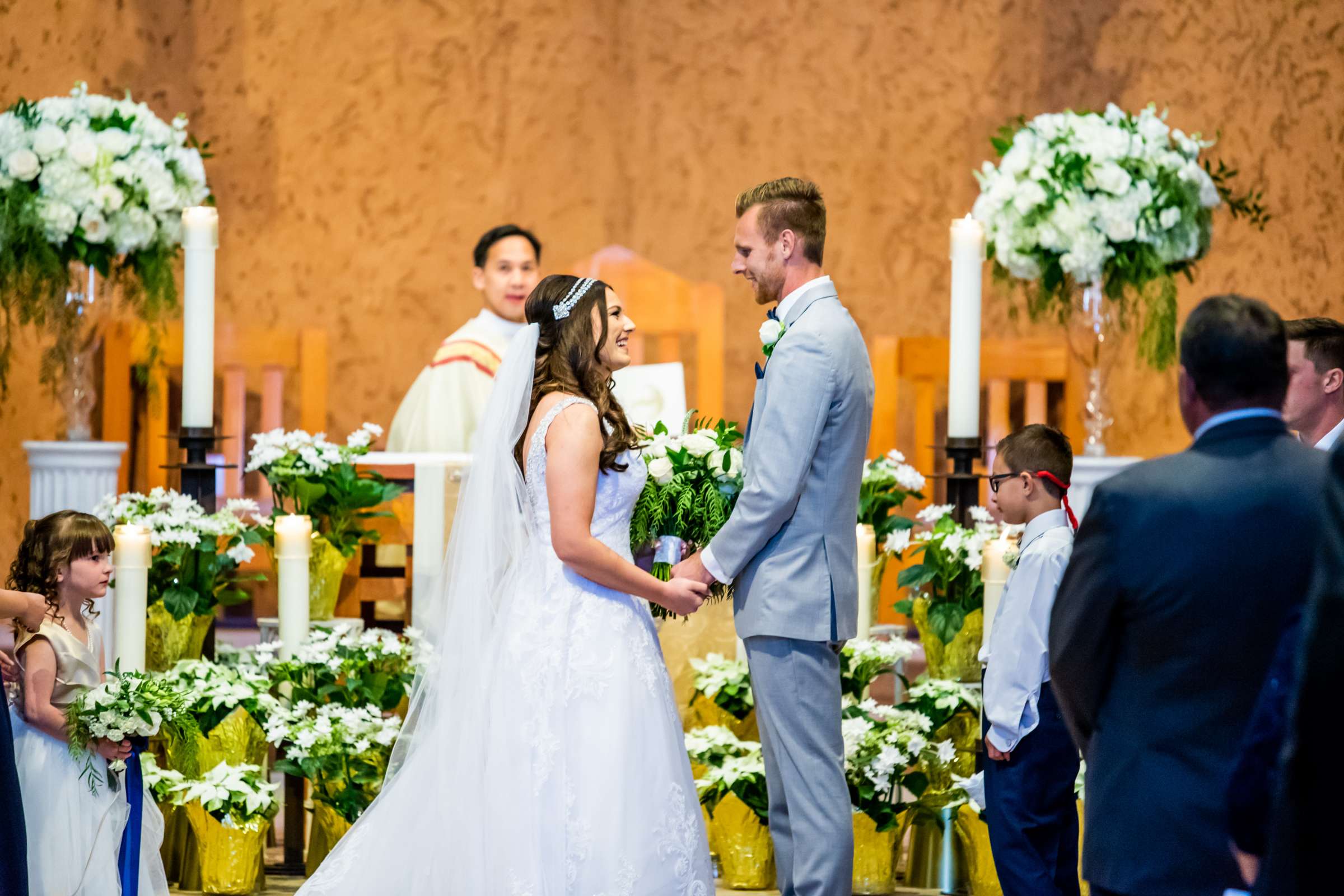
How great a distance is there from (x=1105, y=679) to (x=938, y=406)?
4516 millimetres

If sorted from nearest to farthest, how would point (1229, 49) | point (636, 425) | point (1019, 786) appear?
point (1019, 786)
point (636, 425)
point (1229, 49)

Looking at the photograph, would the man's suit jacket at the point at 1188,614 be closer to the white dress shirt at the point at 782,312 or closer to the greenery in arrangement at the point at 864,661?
the white dress shirt at the point at 782,312

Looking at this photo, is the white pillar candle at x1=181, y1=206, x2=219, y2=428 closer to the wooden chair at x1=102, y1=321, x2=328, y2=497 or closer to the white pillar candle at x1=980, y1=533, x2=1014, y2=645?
the wooden chair at x1=102, y1=321, x2=328, y2=497

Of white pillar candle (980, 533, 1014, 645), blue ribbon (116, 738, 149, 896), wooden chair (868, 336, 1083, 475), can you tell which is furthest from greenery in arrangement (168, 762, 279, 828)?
wooden chair (868, 336, 1083, 475)

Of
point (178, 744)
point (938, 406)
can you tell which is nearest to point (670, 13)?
point (938, 406)

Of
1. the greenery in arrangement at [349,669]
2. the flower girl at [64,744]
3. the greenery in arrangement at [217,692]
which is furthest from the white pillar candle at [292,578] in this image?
the flower girl at [64,744]

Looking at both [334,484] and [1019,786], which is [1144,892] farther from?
[334,484]

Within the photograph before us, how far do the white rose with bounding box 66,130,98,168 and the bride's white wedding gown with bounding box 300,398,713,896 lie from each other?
200 cm

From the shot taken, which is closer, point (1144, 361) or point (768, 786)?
point (768, 786)

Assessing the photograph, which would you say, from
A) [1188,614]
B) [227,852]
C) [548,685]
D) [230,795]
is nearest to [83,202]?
[230,795]

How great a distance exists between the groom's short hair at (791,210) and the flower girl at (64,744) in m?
1.69

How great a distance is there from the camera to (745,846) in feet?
12.7

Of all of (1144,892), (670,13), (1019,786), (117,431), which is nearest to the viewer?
(1144,892)

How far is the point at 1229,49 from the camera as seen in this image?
6.32 metres
